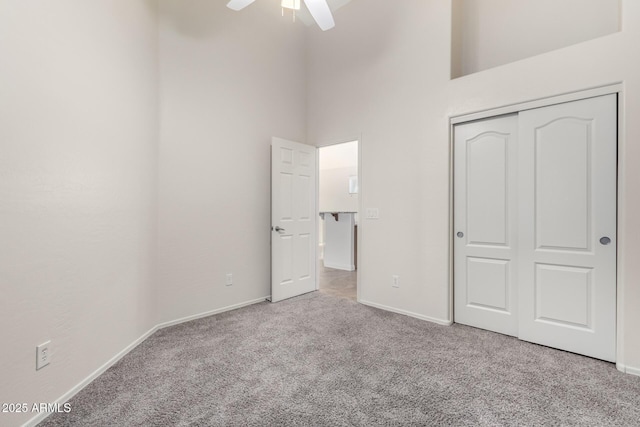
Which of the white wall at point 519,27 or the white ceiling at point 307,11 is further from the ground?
the white ceiling at point 307,11

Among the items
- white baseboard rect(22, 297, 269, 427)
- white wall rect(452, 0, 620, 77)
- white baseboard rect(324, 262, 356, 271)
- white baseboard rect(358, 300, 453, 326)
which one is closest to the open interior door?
white baseboard rect(22, 297, 269, 427)

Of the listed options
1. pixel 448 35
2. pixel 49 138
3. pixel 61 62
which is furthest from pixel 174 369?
pixel 448 35

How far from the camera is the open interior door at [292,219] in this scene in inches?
139

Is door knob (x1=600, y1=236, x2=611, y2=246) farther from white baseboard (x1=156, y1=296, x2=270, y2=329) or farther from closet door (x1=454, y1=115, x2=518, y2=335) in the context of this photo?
white baseboard (x1=156, y1=296, x2=270, y2=329)

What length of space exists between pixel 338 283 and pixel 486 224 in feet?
7.90

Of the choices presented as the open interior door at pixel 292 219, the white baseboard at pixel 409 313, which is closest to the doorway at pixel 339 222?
the white baseboard at pixel 409 313

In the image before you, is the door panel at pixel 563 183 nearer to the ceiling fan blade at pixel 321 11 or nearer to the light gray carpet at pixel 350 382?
the light gray carpet at pixel 350 382

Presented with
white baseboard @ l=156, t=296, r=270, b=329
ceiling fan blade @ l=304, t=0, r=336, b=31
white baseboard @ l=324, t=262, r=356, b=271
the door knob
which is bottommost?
white baseboard @ l=156, t=296, r=270, b=329

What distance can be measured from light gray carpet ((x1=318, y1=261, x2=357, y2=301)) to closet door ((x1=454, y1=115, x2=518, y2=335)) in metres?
1.43

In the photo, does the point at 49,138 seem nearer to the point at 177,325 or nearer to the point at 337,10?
the point at 177,325

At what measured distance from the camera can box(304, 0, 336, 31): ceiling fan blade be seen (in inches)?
88.1

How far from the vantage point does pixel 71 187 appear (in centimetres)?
175

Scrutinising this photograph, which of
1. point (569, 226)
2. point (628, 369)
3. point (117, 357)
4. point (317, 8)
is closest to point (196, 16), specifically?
point (317, 8)

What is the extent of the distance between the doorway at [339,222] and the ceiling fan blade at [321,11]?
1550 millimetres
